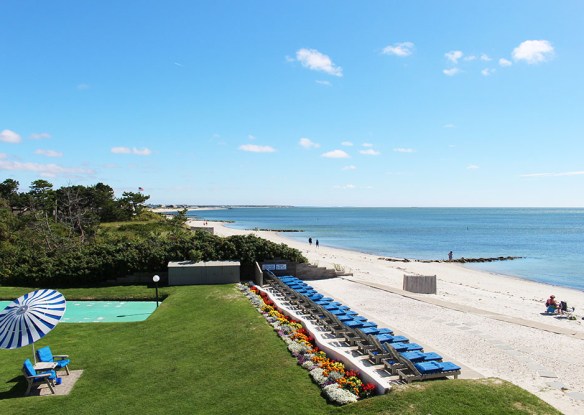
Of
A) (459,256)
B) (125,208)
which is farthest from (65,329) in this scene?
(125,208)

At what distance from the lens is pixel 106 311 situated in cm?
2292

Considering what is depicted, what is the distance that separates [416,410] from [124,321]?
15.6m

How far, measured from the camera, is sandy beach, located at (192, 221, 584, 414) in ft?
42.5

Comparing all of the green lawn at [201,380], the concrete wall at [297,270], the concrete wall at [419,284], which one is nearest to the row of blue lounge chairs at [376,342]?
the green lawn at [201,380]

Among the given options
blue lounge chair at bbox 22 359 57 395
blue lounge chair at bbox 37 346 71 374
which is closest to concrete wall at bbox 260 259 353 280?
blue lounge chair at bbox 37 346 71 374

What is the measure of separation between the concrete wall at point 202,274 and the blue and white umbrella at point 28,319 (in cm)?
1498

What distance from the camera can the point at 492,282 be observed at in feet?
132

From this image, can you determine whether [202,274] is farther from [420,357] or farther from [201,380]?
[420,357]

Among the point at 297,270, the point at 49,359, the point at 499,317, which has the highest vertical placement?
the point at 297,270

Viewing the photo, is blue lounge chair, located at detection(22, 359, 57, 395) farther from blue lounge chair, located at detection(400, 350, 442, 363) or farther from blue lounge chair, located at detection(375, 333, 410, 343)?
blue lounge chair, located at detection(400, 350, 442, 363)

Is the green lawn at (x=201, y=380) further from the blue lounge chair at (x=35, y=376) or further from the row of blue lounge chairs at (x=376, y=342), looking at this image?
Result: the row of blue lounge chairs at (x=376, y=342)

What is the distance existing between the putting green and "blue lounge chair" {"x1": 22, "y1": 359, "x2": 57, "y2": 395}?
8.24 metres

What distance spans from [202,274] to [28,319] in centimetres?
1607

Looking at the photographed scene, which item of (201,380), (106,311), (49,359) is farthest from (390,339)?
(106,311)
